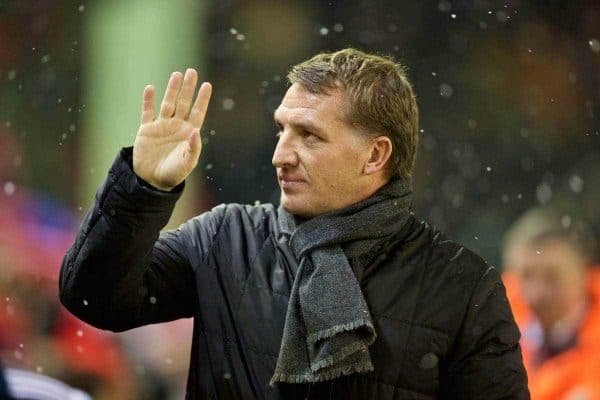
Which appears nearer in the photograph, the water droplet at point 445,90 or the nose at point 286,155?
the nose at point 286,155

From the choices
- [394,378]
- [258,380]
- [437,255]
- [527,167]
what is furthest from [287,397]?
[527,167]

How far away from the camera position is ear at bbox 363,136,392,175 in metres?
2.61

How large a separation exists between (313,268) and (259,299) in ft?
0.45

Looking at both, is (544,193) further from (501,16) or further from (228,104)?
(228,104)

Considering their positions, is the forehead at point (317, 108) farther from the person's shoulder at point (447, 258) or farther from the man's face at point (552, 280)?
the man's face at point (552, 280)

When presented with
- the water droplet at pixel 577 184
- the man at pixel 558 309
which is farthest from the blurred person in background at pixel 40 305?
the water droplet at pixel 577 184

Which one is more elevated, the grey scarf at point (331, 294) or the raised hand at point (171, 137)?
the raised hand at point (171, 137)

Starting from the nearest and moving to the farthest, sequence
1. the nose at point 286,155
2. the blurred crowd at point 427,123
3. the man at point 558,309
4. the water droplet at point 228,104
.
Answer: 1. the nose at point 286,155
2. the man at point 558,309
3. the blurred crowd at point 427,123
4. the water droplet at point 228,104

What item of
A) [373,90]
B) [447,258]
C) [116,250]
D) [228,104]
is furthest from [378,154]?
[228,104]

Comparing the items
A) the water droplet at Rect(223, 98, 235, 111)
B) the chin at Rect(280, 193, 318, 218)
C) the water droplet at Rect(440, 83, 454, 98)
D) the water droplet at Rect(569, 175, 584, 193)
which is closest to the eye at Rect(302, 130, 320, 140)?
the chin at Rect(280, 193, 318, 218)

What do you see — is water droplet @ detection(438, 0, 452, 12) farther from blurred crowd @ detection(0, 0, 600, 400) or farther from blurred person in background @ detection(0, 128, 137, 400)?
blurred person in background @ detection(0, 128, 137, 400)

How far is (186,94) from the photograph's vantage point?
2.41 meters

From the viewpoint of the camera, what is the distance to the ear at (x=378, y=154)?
2.61m

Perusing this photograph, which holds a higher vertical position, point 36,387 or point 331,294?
point 331,294
